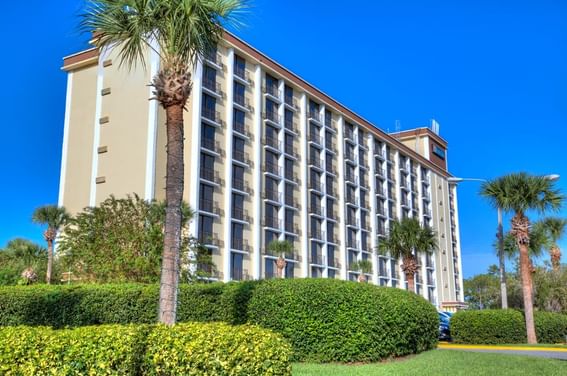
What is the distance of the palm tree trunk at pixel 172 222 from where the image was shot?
10945 millimetres

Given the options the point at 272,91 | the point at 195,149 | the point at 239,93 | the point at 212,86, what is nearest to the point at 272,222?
the point at 195,149

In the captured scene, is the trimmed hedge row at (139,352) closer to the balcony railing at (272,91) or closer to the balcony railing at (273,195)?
the balcony railing at (273,195)

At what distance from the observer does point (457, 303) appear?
77.6 meters

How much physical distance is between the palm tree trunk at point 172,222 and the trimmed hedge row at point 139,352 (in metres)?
2.14

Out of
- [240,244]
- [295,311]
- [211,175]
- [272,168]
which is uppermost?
[272,168]

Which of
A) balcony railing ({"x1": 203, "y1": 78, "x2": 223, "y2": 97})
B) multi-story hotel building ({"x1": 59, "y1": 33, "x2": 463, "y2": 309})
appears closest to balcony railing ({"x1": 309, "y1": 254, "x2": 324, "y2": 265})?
multi-story hotel building ({"x1": 59, "y1": 33, "x2": 463, "y2": 309})

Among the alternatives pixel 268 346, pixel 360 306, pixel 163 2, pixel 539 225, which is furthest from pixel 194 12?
pixel 539 225

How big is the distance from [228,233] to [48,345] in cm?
3605

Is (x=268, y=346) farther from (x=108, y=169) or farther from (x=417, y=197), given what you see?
(x=417, y=197)

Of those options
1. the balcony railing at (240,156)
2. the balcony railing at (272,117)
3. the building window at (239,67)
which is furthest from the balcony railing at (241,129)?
the building window at (239,67)

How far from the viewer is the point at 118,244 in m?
26.2

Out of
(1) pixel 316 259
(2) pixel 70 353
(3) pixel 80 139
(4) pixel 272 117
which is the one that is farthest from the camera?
(1) pixel 316 259

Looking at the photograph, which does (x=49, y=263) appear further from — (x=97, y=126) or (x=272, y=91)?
(x=272, y=91)

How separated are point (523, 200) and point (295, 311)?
15.7 m
